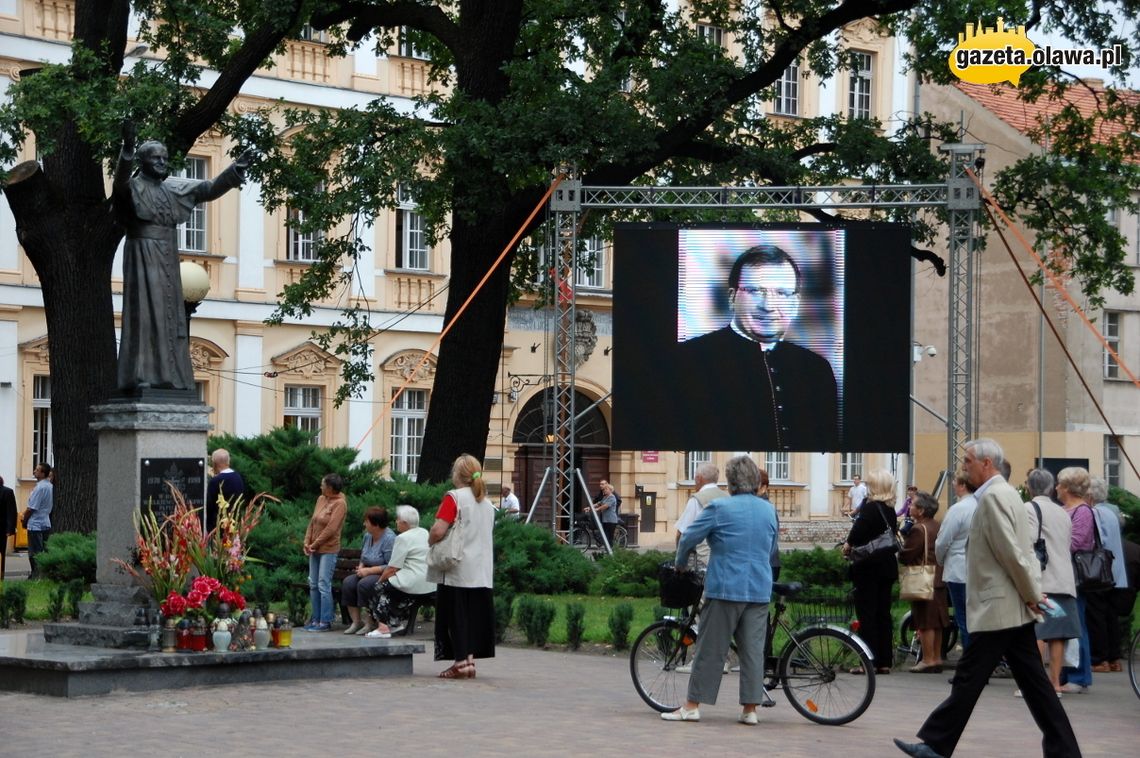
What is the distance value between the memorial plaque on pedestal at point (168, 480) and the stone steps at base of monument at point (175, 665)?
1.12 m

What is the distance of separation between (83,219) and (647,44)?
8092 millimetres

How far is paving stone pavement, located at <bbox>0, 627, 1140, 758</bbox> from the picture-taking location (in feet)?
36.2

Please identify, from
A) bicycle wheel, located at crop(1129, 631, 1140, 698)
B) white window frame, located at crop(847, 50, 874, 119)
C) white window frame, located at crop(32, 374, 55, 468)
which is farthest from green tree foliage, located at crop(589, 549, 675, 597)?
white window frame, located at crop(847, 50, 874, 119)

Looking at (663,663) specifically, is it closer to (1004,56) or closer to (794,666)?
(794,666)

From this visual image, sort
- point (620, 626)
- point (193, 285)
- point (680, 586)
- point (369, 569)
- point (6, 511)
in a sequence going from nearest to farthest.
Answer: point (680, 586), point (620, 626), point (369, 569), point (193, 285), point (6, 511)

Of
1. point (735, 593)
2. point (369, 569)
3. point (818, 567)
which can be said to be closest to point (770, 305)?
point (818, 567)

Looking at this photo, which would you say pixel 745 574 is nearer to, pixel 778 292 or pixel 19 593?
pixel 19 593

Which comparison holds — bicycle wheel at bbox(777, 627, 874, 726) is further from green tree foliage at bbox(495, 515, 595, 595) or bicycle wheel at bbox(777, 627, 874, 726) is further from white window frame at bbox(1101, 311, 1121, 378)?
white window frame at bbox(1101, 311, 1121, 378)

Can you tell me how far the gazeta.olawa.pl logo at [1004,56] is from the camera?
24594 millimetres

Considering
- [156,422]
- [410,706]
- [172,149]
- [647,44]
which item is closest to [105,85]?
[172,149]

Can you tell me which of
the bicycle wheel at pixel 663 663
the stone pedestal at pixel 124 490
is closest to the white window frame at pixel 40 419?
the stone pedestal at pixel 124 490

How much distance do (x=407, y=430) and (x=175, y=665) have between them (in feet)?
92.5

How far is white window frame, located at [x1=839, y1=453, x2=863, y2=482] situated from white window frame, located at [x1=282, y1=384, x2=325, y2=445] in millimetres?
15569

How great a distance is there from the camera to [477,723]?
12.2 m
